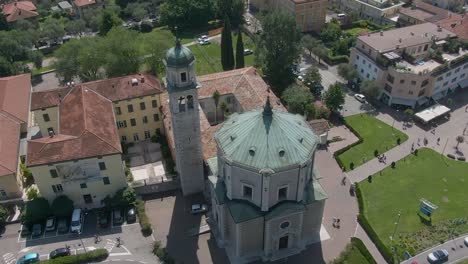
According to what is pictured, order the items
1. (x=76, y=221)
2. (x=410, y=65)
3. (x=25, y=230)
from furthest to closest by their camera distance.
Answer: (x=410, y=65) → (x=76, y=221) → (x=25, y=230)

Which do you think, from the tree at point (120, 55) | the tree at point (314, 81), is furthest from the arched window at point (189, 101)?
the tree at point (314, 81)

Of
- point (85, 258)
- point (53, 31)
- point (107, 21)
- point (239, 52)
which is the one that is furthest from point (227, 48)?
point (85, 258)

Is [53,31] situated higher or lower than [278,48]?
lower

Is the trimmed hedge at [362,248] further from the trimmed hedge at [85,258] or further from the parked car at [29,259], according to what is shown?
the parked car at [29,259]

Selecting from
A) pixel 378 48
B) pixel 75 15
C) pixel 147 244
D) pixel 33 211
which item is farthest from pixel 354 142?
pixel 75 15

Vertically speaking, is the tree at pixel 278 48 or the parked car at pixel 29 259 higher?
the tree at pixel 278 48

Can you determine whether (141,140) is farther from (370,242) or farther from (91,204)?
(370,242)

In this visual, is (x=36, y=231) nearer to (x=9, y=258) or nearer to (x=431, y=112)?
(x=9, y=258)
